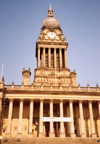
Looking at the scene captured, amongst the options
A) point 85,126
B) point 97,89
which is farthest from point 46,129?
point 97,89

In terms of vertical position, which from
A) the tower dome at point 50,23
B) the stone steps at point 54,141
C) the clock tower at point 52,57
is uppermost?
the tower dome at point 50,23

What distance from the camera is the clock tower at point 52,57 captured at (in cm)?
5600

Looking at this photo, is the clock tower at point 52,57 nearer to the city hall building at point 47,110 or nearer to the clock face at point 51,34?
the clock face at point 51,34

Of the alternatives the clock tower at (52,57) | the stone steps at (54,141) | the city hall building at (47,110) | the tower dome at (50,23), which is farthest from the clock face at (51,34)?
the stone steps at (54,141)

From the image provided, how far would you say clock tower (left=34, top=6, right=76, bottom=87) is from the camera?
56.0 metres

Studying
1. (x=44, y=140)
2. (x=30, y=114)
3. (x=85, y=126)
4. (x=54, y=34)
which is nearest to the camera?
(x=44, y=140)

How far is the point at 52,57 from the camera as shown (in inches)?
2564

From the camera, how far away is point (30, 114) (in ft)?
144

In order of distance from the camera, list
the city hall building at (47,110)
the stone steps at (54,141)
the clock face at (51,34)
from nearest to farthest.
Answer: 1. the stone steps at (54,141)
2. the city hall building at (47,110)
3. the clock face at (51,34)

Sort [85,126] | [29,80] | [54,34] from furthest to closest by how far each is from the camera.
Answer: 1. [54,34]
2. [29,80]
3. [85,126]

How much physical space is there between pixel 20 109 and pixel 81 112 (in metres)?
16.0

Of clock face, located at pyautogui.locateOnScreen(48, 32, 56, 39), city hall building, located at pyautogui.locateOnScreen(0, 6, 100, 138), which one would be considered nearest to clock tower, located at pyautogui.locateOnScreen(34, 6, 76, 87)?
clock face, located at pyautogui.locateOnScreen(48, 32, 56, 39)

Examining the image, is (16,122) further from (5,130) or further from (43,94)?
(43,94)

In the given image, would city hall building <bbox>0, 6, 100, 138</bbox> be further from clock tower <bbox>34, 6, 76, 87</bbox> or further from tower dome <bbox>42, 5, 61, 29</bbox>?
tower dome <bbox>42, 5, 61, 29</bbox>
